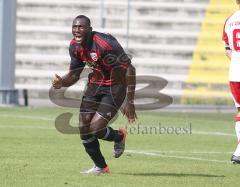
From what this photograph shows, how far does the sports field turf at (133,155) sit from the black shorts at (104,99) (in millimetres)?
741

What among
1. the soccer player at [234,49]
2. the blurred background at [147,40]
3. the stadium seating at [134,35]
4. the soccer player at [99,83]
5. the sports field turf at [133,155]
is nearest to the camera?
the sports field turf at [133,155]

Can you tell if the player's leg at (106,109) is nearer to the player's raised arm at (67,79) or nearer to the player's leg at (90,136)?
the player's leg at (90,136)

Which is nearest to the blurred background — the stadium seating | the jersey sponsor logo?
the stadium seating

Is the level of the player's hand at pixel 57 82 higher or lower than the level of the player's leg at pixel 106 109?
higher

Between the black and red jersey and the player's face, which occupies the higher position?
the player's face

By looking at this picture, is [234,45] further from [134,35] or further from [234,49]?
[134,35]

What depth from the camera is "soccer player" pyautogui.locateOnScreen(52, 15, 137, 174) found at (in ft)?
34.0

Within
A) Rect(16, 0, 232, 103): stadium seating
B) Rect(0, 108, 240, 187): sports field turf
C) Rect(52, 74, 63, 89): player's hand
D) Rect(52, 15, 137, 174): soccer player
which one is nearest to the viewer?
Rect(0, 108, 240, 187): sports field turf

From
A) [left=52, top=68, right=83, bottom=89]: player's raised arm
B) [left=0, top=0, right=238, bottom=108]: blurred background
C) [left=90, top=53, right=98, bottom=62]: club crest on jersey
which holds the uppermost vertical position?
[left=90, top=53, right=98, bottom=62]: club crest on jersey

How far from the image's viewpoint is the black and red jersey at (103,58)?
410 inches

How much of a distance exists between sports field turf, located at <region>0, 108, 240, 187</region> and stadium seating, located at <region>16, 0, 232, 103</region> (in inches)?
406

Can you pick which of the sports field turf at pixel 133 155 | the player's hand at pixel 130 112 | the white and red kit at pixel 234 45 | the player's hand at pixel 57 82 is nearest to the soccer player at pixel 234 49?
the white and red kit at pixel 234 45

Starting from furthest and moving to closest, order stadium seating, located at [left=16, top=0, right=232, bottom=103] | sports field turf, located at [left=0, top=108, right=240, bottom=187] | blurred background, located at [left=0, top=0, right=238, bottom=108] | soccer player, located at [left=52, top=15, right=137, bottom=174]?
stadium seating, located at [left=16, top=0, right=232, bottom=103] → blurred background, located at [left=0, top=0, right=238, bottom=108] → soccer player, located at [left=52, top=15, right=137, bottom=174] → sports field turf, located at [left=0, top=108, right=240, bottom=187]

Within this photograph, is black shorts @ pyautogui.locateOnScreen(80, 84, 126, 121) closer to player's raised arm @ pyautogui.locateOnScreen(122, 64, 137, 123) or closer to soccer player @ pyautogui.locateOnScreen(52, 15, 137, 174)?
soccer player @ pyautogui.locateOnScreen(52, 15, 137, 174)
